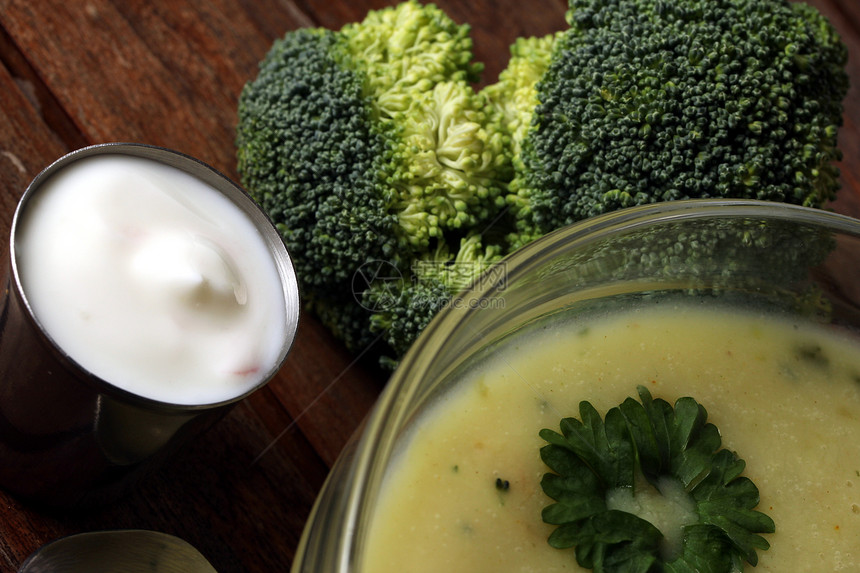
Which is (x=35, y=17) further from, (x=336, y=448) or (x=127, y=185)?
(x=336, y=448)

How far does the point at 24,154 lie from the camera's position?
1162mm

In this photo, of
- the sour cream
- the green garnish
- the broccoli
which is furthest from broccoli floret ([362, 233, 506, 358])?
the green garnish

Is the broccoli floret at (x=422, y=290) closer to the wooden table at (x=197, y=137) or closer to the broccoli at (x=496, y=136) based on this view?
the broccoli at (x=496, y=136)

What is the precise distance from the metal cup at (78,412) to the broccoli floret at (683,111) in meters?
0.43

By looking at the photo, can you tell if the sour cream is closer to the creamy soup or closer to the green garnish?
the creamy soup

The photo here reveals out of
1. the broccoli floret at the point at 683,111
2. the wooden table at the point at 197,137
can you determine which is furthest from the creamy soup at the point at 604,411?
the wooden table at the point at 197,137

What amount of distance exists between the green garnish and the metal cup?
34 centimetres

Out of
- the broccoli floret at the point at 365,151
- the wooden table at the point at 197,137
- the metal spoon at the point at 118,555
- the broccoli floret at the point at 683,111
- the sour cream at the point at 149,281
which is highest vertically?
the broccoli floret at the point at 683,111

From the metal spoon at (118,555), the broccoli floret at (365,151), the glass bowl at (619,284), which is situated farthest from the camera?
the broccoli floret at (365,151)

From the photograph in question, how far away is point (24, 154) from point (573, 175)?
0.80 metres

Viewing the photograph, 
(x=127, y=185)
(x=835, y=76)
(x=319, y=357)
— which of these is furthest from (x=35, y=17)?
(x=835, y=76)

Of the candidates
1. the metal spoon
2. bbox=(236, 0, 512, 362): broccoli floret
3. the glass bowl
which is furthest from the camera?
bbox=(236, 0, 512, 362): broccoli floret

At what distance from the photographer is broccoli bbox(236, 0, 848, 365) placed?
3.46 feet

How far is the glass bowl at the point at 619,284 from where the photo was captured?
76 cm
